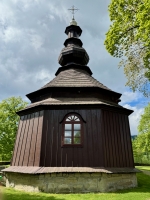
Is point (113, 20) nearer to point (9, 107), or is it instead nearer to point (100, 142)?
point (100, 142)

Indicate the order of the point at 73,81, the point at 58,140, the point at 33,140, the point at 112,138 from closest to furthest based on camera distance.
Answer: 1. the point at 58,140
2. the point at 33,140
3. the point at 112,138
4. the point at 73,81

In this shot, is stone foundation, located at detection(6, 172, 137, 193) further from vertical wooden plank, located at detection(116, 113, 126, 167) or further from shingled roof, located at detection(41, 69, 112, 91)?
shingled roof, located at detection(41, 69, 112, 91)

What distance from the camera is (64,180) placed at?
846 centimetres

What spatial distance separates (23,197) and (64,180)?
1.93 metres

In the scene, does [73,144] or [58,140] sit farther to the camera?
[58,140]

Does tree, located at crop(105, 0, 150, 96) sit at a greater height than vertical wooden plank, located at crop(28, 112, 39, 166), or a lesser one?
greater

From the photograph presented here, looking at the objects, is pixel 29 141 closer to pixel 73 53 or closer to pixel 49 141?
pixel 49 141

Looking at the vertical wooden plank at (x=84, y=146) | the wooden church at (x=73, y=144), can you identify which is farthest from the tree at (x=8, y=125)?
the vertical wooden plank at (x=84, y=146)

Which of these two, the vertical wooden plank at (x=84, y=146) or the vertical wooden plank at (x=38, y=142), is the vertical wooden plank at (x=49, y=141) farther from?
the vertical wooden plank at (x=84, y=146)

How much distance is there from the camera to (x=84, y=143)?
9.41 m

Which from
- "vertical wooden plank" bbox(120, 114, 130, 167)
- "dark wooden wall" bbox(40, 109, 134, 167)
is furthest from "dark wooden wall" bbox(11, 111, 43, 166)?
"vertical wooden plank" bbox(120, 114, 130, 167)

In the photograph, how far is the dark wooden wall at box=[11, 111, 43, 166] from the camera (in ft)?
31.0

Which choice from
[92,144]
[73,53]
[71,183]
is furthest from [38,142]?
[73,53]

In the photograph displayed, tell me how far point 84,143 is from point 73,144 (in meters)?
0.58
